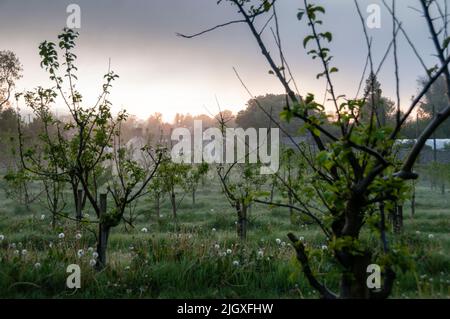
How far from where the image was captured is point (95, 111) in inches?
257

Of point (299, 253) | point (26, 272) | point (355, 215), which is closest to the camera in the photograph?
point (355, 215)

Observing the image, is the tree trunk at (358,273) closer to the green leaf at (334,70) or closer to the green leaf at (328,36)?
the green leaf at (334,70)

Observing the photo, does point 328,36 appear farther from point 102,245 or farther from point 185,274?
point 102,245

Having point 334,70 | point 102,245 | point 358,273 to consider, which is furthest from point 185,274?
point 334,70

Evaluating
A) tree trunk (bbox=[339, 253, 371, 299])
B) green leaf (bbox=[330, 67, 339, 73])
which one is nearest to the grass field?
tree trunk (bbox=[339, 253, 371, 299])

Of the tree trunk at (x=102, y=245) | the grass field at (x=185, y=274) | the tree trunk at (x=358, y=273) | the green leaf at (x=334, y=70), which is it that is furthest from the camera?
the tree trunk at (x=102, y=245)

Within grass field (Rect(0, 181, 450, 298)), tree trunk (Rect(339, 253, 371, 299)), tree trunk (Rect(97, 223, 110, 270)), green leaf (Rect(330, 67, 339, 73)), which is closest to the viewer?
green leaf (Rect(330, 67, 339, 73))

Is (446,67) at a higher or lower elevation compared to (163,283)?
higher

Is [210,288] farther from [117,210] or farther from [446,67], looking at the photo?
[446,67]

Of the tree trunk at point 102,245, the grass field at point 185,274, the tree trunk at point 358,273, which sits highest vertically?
the tree trunk at point 358,273

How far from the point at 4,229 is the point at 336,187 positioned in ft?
31.0

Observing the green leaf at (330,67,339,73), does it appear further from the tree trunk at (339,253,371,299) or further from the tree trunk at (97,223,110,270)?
the tree trunk at (97,223,110,270)

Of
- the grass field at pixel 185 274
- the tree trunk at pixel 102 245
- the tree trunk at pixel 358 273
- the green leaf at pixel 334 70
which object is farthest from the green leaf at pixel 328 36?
the tree trunk at pixel 102 245
